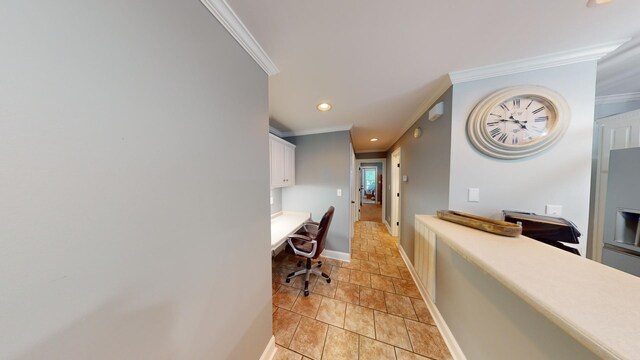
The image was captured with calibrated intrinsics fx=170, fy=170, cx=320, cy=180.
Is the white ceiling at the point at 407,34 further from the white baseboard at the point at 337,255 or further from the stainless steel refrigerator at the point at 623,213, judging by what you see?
the white baseboard at the point at 337,255

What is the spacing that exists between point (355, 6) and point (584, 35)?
1.51 m

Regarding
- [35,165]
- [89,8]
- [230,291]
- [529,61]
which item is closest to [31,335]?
[35,165]

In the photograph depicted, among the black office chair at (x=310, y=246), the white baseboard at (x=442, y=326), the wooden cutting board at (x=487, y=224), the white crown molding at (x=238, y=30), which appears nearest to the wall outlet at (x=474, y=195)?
the wooden cutting board at (x=487, y=224)

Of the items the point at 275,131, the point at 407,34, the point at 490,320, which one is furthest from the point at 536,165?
the point at 275,131

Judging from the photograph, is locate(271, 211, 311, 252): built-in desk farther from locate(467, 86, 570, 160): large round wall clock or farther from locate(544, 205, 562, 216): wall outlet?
locate(544, 205, 562, 216): wall outlet

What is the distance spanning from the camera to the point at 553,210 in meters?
1.35

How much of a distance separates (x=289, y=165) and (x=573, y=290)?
2569 millimetres

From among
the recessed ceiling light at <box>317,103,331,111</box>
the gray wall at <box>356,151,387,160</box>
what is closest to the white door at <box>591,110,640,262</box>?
the recessed ceiling light at <box>317,103,331,111</box>

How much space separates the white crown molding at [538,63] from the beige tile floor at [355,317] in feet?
7.24

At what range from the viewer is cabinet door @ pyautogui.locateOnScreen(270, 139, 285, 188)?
7.33 ft

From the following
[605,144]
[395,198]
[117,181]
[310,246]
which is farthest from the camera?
[395,198]

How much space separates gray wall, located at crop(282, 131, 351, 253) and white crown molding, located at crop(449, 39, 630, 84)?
57.9 inches

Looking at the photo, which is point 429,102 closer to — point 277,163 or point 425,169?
point 425,169

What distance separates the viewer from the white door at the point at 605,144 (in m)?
1.47
